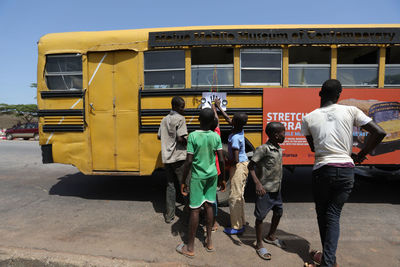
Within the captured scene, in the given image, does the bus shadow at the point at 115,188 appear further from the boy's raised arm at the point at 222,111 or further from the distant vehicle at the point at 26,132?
the distant vehicle at the point at 26,132

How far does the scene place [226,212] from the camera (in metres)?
3.94

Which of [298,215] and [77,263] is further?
[298,215]

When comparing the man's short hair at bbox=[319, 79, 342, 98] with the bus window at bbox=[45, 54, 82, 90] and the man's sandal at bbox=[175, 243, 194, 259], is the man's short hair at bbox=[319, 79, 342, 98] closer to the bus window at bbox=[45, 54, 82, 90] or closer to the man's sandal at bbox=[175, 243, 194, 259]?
the man's sandal at bbox=[175, 243, 194, 259]

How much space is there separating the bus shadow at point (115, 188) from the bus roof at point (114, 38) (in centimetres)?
257

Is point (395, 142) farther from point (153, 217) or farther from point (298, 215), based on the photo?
point (153, 217)

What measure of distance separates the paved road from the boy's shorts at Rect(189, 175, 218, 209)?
0.55 m

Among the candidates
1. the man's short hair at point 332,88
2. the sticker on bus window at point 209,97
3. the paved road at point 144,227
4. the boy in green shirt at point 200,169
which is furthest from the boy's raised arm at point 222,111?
the man's short hair at point 332,88

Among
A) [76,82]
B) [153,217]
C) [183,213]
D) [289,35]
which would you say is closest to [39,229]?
[153,217]

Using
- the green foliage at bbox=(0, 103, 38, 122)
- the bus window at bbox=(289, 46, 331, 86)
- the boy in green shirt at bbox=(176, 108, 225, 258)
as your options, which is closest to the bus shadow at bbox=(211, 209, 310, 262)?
the boy in green shirt at bbox=(176, 108, 225, 258)

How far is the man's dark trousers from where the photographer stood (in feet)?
7.25

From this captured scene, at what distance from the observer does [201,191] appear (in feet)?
8.66

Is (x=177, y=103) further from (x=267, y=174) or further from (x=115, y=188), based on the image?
(x=115, y=188)

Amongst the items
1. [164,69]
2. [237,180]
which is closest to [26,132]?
[164,69]

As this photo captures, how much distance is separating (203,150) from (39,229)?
240 cm
